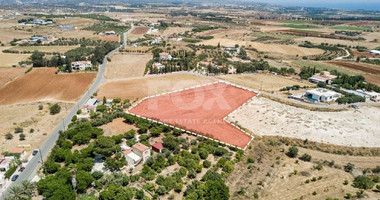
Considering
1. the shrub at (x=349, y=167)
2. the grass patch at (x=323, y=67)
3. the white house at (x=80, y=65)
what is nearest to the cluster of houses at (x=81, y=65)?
the white house at (x=80, y=65)

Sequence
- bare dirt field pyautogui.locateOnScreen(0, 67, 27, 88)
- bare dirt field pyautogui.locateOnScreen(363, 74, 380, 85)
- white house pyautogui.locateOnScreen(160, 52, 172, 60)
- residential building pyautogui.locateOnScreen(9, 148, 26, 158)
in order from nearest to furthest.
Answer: residential building pyautogui.locateOnScreen(9, 148, 26, 158) < bare dirt field pyautogui.locateOnScreen(0, 67, 27, 88) < bare dirt field pyautogui.locateOnScreen(363, 74, 380, 85) < white house pyautogui.locateOnScreen(160, 52, 172, 60)

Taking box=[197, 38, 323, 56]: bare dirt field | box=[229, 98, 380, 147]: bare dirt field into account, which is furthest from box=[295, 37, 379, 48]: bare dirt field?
box=[229, 98, 380, 147]: bare dirt field

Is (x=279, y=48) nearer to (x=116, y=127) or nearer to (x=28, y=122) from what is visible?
(x=116, y=127)

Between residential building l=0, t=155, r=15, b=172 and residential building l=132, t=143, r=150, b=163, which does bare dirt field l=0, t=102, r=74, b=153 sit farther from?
residential building l=132, t=143, r=150, b=163

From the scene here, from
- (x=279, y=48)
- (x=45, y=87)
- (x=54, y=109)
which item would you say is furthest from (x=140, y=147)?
(x=279, y=48)

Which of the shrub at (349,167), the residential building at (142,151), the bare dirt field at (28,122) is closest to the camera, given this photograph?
the shrub at (349,167)

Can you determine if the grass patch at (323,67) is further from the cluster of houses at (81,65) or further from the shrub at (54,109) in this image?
the shrub at (54,109)
